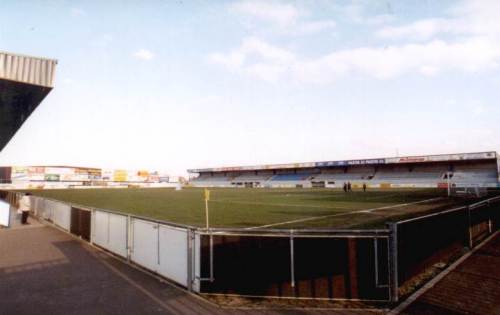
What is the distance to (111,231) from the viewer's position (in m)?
9.92

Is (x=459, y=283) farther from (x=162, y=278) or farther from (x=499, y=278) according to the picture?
(x=162, y=278)

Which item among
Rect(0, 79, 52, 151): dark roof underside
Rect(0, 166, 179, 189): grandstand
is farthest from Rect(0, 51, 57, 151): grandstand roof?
Rect(0, 166, 179, 189): grandstand

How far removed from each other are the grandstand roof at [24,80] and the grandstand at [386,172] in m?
51.8

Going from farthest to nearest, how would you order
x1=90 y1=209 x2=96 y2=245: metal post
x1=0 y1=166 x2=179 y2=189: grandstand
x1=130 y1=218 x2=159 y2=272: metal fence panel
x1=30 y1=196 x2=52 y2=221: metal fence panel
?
x1=0 y1=166 x2=179 y2=189: grandstand → x1=30 y1=196 x2=52 y2=221: metal fence panel → x1=90 y1=209 x2=96 y2=245: metal post → x1=130 y1=218 x2=159 y2=272: metal fence panel

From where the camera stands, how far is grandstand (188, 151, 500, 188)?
2085 inches

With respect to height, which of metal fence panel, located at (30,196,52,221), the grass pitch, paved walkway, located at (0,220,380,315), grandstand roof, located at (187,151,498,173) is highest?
grandstand roof, located at (187,151,498,173)

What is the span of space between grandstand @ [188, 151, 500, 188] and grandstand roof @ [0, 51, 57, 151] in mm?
51826

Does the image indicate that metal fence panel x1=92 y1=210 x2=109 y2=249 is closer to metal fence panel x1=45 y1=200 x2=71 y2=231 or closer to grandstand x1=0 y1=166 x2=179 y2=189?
metal fence panel x1=45 y1=200 x2=71 y2=231

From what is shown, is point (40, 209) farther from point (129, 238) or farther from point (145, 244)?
point (145, 244)

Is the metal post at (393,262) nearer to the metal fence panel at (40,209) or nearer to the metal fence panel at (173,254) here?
the metal fence panel at (173,254)

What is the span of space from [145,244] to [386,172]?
6639 centimetres

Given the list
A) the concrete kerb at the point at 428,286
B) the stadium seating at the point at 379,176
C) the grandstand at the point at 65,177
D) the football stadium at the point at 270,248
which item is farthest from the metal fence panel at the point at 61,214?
the grandstand at the point at 65,177

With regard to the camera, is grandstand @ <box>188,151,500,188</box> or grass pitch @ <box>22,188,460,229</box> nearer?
grass pitch @ <box>22,188,460,229</box>

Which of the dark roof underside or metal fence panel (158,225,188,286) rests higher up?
the dark roof underside
